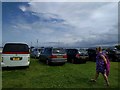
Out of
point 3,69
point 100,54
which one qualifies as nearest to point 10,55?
point 3,69

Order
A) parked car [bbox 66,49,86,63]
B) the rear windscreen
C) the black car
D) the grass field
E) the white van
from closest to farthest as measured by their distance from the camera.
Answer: the grass field → the white van → the rear windscreen → parked car [bbox 66,49,86,63] → the black car

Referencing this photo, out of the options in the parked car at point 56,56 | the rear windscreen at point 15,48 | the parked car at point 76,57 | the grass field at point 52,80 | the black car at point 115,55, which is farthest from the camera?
the black car at point 115,55

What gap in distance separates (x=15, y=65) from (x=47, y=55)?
5298 mm

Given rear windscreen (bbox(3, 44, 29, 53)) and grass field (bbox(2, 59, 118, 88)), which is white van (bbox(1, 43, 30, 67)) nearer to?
rear windscreen (bbox(3, 44, 29, 53))

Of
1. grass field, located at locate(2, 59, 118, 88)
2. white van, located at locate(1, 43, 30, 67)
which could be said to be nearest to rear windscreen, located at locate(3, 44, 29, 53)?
white van, located at locate(1, 43, 30, 67)

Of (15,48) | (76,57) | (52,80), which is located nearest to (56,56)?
(76,57)

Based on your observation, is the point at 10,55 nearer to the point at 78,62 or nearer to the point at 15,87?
the point at 15,87

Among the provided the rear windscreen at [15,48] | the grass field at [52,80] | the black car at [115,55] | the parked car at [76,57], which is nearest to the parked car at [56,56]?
the parked car at [76,57]

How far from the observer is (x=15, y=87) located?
8641 mm

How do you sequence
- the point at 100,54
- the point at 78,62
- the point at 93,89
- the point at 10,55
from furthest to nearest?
the point at 78,62, the point at 10,55, the point at 100,54, the point at 93,89

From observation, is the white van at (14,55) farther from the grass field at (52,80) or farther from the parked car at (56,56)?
the parked car at (56,56)

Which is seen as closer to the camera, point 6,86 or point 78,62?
→ point 6,86

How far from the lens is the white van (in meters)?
13.7

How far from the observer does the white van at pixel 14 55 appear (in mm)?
13653
